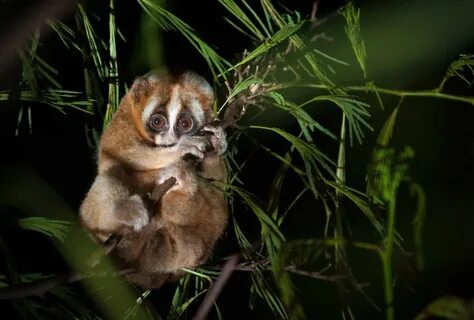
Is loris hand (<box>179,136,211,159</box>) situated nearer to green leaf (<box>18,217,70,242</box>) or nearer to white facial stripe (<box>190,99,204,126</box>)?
white facial stripe (<box>190,99,204,126</box>)

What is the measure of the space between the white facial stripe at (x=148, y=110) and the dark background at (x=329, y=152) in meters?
0.15

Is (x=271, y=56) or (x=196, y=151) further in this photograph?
(x=196, y=151)

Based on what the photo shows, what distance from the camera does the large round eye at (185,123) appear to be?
7.82 ft

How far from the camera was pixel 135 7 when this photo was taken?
8.45 feet

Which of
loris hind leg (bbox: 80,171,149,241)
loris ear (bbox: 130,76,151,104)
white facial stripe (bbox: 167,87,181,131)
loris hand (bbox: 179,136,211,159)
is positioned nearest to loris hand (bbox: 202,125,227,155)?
loris hand (bbox: 179,136,211,159)

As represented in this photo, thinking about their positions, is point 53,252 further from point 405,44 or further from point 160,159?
point 405,44

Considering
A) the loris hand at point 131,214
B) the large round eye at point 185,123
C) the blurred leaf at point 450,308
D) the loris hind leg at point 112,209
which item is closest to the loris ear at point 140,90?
the large round eye at point 185,123

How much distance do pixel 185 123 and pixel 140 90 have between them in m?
0.27

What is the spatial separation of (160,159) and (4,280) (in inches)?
28.7

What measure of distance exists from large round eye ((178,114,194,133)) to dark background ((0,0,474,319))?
266 millimetres

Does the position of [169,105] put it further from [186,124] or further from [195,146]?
[195,146]

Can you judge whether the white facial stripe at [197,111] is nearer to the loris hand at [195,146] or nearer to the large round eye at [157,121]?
the large round eye at [157,121]

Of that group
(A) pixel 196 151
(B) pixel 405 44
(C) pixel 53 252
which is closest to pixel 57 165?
(C) pixel 53 252

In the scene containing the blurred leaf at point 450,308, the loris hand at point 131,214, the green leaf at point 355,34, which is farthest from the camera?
the loris hand at point 131,214
